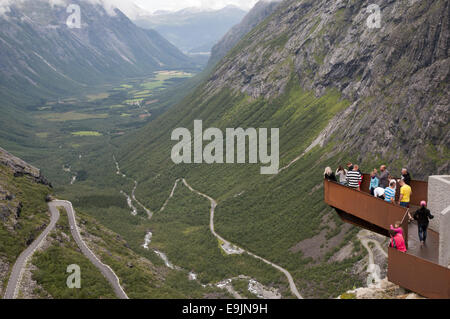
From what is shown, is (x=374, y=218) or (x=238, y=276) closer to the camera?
(x=374, y=218)

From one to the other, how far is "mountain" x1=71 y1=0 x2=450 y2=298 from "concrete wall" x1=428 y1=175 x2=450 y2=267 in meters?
51.8

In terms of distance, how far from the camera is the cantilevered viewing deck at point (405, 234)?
23770mm

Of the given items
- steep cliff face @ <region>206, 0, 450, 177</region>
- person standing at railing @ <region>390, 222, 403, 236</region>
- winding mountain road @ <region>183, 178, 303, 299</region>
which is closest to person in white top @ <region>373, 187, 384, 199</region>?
person standing at railing @ <region>390, 222, 403, 236</region>

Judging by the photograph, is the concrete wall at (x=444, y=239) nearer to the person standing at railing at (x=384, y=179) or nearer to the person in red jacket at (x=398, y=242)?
the person in red jacket at (x=398, y=242)

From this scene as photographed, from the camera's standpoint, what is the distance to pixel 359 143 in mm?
126250

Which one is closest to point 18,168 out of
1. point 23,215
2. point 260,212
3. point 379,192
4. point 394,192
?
point 23,215

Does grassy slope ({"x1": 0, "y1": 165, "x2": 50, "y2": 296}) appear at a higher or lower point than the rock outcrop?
lower

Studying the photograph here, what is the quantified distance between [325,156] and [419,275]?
4579 inches

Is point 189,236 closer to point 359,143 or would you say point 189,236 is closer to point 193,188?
point 193,188

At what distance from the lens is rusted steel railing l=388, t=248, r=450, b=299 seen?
23.3m

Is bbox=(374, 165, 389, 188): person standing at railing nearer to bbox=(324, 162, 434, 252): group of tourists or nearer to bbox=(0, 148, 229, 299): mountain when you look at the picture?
bbox=(324, 162, 434, 252): group of tourists
